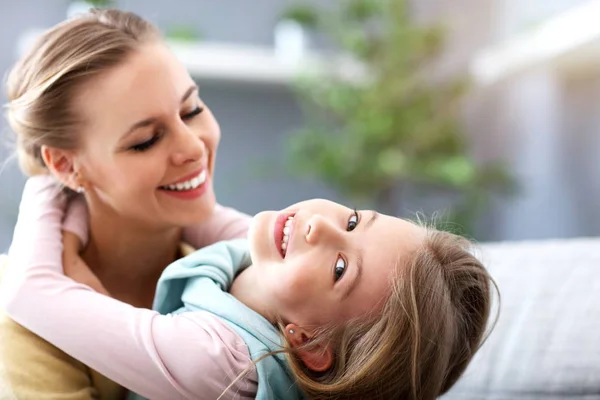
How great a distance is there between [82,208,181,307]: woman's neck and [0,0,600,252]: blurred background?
6.47 ft

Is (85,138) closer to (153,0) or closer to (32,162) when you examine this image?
(32,162)

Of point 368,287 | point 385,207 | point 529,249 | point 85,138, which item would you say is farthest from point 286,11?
point 368,287

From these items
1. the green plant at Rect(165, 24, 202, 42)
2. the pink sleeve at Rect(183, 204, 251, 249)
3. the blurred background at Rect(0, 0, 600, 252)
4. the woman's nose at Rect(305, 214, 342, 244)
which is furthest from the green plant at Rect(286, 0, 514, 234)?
the woman's nose at Rect(305, 214, 342, 244)

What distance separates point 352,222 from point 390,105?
2.39m

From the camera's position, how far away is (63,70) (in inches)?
42.4

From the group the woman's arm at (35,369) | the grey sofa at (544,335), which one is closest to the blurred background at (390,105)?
the grey sofa at (544,335)

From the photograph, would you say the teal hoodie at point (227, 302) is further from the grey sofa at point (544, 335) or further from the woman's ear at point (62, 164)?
the grey sofa at point (544, 335)

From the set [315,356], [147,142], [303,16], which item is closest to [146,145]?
[147,142]

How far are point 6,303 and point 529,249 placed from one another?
3.46 ft

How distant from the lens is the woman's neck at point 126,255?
123 centimetres

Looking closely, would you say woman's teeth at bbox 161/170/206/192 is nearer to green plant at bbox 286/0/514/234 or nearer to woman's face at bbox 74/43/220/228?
woman's face at bbox 74/43/220/228

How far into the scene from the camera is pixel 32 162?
125 cm

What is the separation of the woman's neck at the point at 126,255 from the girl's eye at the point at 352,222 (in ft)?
1.26

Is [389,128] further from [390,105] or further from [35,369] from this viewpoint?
[35,369]
